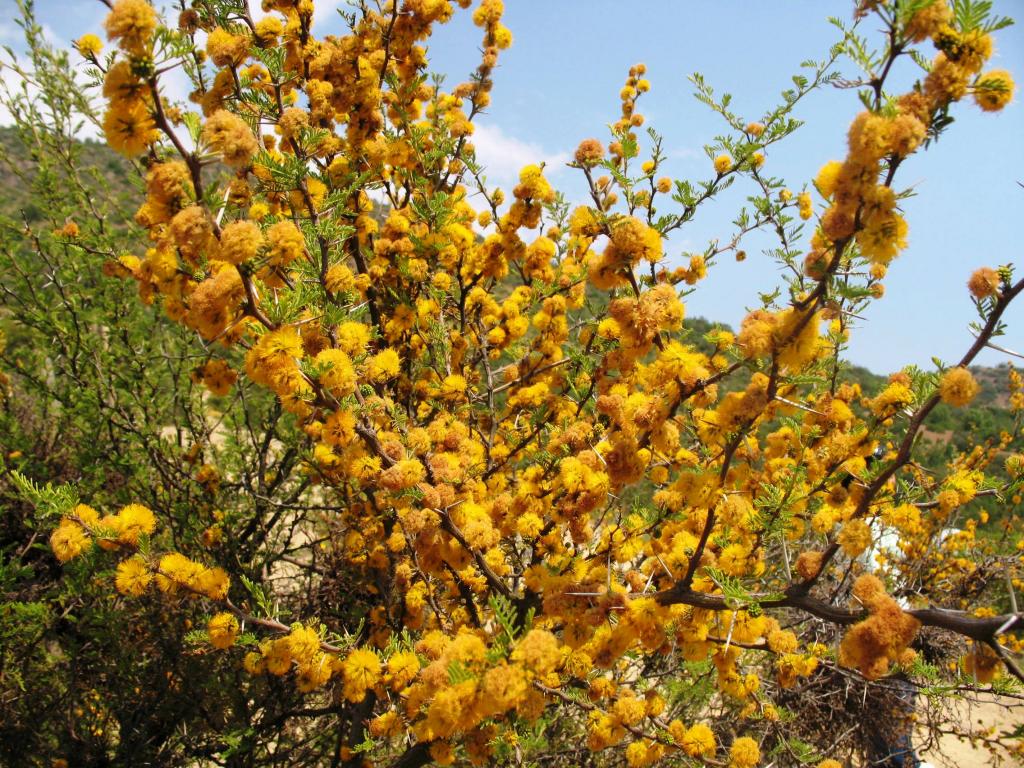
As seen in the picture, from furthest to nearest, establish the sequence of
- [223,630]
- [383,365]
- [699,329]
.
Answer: [699,329] → [383,365] → [223,630]

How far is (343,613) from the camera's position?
5352mm

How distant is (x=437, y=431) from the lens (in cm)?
361

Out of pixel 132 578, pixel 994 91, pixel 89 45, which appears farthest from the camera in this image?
pixel 132 578

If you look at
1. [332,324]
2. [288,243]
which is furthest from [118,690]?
[288,243]

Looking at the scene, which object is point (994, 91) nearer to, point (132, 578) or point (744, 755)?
point (744, 755)

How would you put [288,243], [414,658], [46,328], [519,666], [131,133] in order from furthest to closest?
1. [46,328]
2. [414,658]
3. [288,243]
4. [131,133]
5. [519,666]

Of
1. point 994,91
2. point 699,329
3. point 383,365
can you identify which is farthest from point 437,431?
point 699,329

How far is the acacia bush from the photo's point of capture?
1830 millimetres

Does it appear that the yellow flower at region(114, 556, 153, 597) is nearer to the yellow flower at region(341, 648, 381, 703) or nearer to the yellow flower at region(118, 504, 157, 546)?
the yellow flower at region(118, 504, 157, 546)

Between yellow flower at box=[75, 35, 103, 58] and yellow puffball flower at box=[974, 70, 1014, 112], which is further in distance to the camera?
yellow flower at box=[75, 35, 103, 58]

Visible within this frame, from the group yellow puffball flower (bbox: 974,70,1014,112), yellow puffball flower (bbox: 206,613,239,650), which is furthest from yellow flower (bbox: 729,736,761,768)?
yellow puffball flower (bbox: 974,70,1014,112)

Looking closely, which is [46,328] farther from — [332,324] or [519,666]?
[519,666]

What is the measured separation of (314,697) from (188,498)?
2.35 meters

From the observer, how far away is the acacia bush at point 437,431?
1830mm
